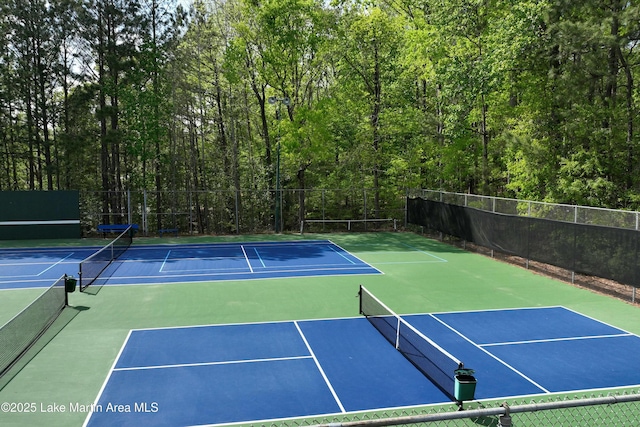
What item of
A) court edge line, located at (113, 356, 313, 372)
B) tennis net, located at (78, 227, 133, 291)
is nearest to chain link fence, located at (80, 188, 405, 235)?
tennis net, located at (78, 227, 133, 291)

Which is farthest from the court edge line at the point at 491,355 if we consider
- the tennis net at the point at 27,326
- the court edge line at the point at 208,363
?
the tennis net at the point at 27,326

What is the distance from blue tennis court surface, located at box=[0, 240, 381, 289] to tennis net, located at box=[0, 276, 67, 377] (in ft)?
13.0

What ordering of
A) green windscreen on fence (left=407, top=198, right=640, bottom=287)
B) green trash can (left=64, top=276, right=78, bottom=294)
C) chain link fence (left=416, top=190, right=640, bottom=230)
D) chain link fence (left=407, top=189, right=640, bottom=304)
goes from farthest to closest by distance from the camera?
chain link fence (left=407, top=189, right=640, bottom=304), chain link fence (left=416, top=190, right=640, bottom=230), green windscreen on fence (left=407, top=198, right=640, bottom=287), green trash can (left=64, top=276, right=78, bottom=294)

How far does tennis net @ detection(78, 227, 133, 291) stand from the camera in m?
15.5

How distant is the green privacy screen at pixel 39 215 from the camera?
25297mm

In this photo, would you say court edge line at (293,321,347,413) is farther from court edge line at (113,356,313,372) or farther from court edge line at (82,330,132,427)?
court edge line at (82,330,132,427)

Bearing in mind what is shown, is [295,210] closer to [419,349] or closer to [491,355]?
[491,355]

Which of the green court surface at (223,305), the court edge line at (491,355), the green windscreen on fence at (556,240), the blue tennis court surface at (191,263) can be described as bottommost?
the court edge line at (491,355)

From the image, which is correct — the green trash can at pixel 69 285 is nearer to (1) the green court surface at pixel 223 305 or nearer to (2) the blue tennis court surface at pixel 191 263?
(1) the green court surface at pixel 223 305

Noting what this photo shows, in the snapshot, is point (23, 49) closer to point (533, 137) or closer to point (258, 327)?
point (258, 327)

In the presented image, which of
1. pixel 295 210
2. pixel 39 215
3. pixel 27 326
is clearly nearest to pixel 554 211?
pixel 27 326

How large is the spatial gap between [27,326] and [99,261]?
8158mm

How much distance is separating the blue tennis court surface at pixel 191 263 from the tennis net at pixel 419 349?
261 inches

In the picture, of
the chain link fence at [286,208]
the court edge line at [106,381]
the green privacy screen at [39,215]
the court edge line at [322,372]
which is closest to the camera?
the court edge line at [106,381]
